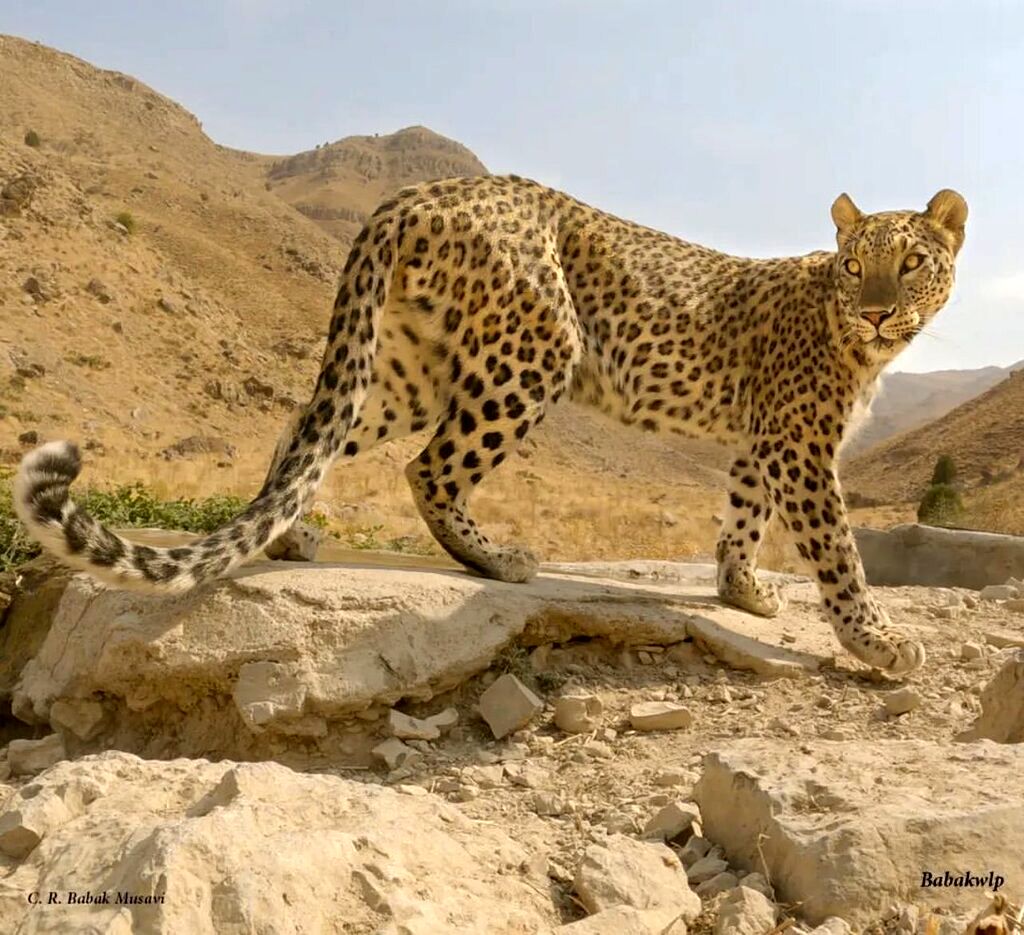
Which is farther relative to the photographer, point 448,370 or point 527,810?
point 448,370

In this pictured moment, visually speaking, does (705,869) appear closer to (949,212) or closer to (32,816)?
(32,816)

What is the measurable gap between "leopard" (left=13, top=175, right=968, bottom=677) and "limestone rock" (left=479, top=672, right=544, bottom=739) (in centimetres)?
109

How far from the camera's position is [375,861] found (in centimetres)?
321

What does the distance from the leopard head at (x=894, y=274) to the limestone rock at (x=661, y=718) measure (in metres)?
2.39

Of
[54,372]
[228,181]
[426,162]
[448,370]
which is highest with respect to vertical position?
[426,162]

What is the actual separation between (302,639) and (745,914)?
8.98 ft

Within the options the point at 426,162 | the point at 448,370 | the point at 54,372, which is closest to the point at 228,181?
the point at 426,162

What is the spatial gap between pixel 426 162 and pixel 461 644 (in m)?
128

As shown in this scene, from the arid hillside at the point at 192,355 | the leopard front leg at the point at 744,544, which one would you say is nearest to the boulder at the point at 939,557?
the arid hillside at the point at 192,355

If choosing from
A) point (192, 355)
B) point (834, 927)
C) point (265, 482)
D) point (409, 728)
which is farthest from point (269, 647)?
point (192, 355)

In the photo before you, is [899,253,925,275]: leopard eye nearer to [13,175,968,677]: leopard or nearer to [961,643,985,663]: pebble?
[13,175,968,677]: leopard

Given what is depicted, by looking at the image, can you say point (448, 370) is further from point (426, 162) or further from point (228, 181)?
point (426, 162)

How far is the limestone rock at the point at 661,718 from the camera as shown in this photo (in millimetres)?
5449

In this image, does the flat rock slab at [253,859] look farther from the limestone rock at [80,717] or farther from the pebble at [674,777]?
the limestone rock at [80,717]
